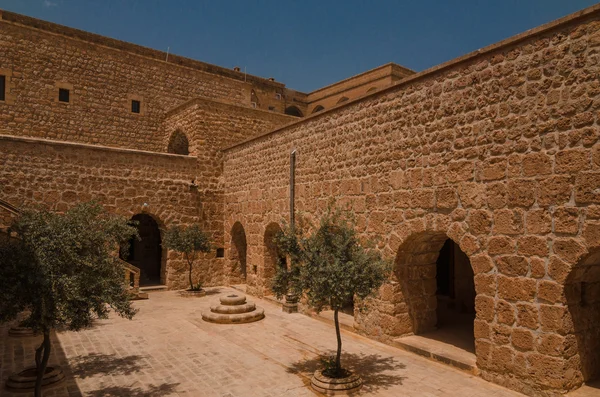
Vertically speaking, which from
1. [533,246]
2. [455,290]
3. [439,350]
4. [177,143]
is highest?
[177,143]

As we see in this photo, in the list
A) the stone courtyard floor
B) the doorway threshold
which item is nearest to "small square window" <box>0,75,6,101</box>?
the stone courtyard floor

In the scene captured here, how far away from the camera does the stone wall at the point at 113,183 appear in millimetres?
12492

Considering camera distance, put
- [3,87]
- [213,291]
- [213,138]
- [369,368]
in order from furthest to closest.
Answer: [213,138], [3,87], [213,291], [369,368]

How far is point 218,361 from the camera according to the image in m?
7.51

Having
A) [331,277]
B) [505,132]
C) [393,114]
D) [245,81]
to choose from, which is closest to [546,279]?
[505,132]

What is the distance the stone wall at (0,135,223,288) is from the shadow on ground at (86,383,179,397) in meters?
7.21

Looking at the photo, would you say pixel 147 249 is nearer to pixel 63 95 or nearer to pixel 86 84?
pixel 63 95

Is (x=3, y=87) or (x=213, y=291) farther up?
(x=3, y=87)

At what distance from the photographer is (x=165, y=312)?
11445mm

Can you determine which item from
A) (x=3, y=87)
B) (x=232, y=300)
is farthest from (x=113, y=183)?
(x=3, y=87)

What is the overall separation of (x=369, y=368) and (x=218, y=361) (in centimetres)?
267

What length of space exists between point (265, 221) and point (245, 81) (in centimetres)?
1224

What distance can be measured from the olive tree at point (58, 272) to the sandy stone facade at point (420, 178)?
384 centimetres

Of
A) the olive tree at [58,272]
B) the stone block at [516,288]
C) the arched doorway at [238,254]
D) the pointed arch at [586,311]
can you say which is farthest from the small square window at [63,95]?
the pointed arch at [586,311]
